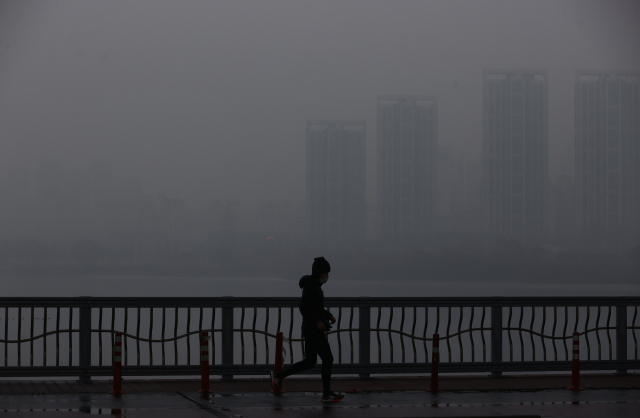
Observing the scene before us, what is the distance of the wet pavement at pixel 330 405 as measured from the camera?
9.38 m

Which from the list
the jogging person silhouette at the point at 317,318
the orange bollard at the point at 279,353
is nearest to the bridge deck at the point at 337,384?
the orange bollard at the point at 279,353

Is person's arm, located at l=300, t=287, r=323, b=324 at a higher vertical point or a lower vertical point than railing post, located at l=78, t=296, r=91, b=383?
higher

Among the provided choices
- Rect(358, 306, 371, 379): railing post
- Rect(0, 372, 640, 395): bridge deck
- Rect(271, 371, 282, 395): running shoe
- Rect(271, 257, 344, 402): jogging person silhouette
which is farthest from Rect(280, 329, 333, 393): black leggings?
Rect(358, 306, 371, 379): railing post

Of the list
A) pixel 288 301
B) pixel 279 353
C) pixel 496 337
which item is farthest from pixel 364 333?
pixel 279 353

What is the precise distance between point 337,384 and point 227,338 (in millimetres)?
1902

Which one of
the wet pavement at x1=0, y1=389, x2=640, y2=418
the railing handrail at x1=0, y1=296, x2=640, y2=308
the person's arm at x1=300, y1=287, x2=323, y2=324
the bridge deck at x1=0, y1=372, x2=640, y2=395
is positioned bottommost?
the bridge deck at x1=0, y1=372, x2=640, y2=395

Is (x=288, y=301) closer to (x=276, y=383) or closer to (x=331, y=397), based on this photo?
(x=276, y=383)

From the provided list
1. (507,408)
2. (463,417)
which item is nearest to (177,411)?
(463,417)

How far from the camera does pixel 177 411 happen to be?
943 centimetres

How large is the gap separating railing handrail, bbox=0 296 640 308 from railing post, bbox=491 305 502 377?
16cm

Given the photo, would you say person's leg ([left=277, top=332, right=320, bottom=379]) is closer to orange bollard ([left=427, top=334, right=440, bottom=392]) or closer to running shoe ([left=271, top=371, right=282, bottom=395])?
running shoe ([left=271, top=371, right=282, bottom=395])

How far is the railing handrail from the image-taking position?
12.4 metres

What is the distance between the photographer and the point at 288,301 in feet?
42.2

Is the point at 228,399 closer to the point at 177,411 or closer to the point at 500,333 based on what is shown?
the point at 177,411
